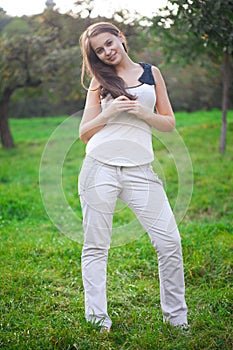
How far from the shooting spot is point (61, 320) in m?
3.11

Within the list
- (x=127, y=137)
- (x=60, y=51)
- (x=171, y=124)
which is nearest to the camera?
(x=127, y=137)

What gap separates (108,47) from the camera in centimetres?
286

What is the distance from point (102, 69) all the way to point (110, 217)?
2.85 ft

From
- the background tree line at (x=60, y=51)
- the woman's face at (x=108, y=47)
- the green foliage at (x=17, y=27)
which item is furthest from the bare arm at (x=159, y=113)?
the green foliage at (x=17, y=27)

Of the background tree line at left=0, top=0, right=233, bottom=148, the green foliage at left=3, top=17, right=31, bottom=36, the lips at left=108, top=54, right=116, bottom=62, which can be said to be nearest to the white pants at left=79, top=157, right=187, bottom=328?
the lips at left=108, top=54, right=116, bottom=62

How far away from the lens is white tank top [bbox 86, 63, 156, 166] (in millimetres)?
2814

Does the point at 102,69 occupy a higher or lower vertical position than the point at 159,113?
higher

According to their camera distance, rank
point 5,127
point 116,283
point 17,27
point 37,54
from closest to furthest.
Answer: point 116,283 < point 17,27 < point 37,54 < point 5,127

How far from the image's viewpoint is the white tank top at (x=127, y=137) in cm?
281

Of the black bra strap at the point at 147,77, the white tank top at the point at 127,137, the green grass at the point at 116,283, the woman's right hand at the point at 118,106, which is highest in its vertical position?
the black bra strap at the point at 147,77

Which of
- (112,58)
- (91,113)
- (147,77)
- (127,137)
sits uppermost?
(112,58)

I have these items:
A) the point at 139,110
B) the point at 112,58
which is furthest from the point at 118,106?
the point at 112,58

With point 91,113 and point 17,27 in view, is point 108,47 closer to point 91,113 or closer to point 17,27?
point 91,113

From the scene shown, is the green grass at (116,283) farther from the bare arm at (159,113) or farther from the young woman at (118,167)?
the bare arm at (159,113)
